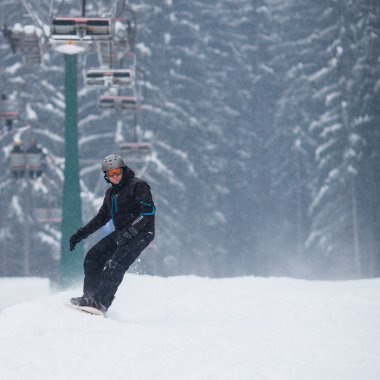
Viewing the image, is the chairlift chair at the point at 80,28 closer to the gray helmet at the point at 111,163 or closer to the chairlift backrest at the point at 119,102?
the chairlift backrest at the point at 119,102

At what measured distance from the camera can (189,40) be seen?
35.9 meters

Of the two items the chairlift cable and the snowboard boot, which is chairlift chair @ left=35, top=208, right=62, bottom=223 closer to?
the chairlift cable

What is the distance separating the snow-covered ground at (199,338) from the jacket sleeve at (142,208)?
965 mm

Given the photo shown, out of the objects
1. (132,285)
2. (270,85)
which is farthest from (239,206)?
(132,285)

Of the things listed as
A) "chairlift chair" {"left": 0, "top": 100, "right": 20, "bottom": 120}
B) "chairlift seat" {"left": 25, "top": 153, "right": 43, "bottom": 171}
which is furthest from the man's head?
"chairlift chair" {"left": 0, "top": 100, "right": 20, "bottom": 120}

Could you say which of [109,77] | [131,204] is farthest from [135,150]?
[131,204]

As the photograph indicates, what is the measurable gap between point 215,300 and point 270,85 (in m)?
30.6

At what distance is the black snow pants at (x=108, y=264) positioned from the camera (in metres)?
6.78

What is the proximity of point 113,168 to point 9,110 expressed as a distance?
13694 mm

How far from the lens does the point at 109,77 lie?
50.5 ft

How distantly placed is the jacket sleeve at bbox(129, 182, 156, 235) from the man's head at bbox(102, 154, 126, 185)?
0.23 meters

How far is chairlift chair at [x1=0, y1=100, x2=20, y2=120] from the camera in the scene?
→ 63.6ft

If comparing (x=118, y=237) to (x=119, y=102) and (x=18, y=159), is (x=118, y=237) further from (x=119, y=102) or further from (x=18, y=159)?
(x=18, y=159)

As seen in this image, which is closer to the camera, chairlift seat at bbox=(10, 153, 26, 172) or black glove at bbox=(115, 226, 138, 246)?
black glove at bbox=(115, 226, 138, 246)
